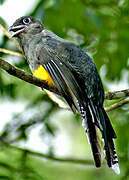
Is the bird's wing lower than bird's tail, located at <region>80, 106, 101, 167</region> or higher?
higher

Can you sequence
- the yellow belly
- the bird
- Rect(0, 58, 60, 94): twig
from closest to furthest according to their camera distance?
1. Rect(0, 58, 60, 94): twig
2. the bird
3. the yellow belly

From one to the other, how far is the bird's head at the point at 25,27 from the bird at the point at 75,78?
0.02 meters

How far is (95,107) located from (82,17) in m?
1.67

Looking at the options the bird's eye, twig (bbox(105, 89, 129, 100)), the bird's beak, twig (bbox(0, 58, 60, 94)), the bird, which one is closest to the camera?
twig (bbox(0, 58, 60, 94))

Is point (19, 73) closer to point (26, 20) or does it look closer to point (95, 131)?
point (95, 131)

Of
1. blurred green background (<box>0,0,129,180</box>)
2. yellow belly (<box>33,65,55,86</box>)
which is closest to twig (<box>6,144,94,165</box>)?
blurred green background (<box>0,0,129,180</box>)

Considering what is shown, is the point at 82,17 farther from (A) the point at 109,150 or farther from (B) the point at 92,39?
(A) the point at 109,150

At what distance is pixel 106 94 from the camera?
18.2ft

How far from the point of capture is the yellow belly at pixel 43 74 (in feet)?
18.2

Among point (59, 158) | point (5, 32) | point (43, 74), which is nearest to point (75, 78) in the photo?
point (43, 74)

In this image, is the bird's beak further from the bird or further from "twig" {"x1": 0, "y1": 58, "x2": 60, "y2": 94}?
"twig" {"x1": 0, "y1": 58, "x2": 60, "y2": 94}

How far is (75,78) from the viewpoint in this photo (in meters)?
5.48

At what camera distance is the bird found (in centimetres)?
507

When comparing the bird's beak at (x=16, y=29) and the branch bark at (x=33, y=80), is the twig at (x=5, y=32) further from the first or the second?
the branch bark at (x=33, y=80)
